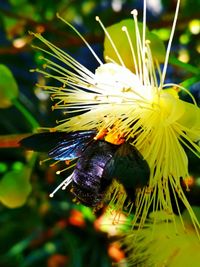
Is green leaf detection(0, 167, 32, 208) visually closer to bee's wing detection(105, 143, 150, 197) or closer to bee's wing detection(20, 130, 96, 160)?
bee's wing detection(20, 130, 96, 160)

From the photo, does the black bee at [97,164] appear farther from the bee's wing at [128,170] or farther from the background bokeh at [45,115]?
the background bokeh at [45,115]

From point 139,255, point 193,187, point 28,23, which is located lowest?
point 139,255

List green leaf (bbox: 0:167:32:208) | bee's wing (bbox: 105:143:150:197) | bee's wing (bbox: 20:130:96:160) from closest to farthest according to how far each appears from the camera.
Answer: bee's wing (bbox: 105:143:150:197) → bee's wing (bbox: 20:130:96:160) → green leaf (bbox: 0:167:32:208)

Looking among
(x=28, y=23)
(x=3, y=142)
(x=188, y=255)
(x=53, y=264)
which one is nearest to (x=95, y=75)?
(x=3, y=142)

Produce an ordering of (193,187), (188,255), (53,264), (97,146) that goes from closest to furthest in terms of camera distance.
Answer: (97,146)
(188,255)
(193,187)
(53,264)

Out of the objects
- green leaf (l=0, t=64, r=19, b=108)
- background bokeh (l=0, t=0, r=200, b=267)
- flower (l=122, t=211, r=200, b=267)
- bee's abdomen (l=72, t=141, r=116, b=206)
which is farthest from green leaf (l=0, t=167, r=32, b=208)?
bee's abdomen (l=72, t=141, r=116, b=206)

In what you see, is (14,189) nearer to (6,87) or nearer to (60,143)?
(6,87)

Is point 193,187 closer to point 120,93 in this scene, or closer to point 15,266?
point 120,93
